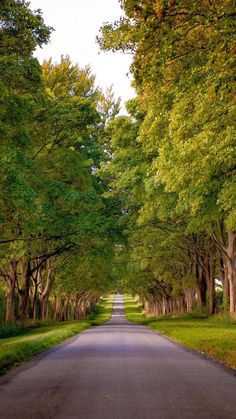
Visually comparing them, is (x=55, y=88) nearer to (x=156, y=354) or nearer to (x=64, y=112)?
(x=64, y=112)

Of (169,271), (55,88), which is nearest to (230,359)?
(55,88)

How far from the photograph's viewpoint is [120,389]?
8602 mm

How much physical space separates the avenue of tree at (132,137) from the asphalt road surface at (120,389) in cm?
567

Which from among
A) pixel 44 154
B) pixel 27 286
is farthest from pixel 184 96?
pixel 27 286

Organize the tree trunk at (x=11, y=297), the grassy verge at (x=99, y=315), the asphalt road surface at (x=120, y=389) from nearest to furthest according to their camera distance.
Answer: the asphalt road surface at (x=120, y=389) → the tree trunk at (x=11, y=297) → the grassy verge at (x=99, y=315)

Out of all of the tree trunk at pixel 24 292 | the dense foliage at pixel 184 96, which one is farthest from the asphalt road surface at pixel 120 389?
the tree trunk at pixel 24 292

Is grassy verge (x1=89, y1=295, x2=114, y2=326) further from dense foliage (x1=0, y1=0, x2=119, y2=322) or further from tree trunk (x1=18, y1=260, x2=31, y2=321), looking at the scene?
dense foliage (x1=0, y1=0, x2=119, y2=322)

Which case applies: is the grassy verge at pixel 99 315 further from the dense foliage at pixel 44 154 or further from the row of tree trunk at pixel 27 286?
the dense foliage at pixel 44 154

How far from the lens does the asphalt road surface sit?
6.74 metres

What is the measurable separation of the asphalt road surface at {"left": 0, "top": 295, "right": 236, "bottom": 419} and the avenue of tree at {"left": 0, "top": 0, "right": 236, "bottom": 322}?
5.67 m

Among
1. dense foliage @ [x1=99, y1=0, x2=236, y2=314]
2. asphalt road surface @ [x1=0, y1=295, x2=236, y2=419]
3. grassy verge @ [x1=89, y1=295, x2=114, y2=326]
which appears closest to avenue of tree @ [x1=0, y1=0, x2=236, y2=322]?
dense foliage @ [x1=99, y1=0, x2=236, y2=314]

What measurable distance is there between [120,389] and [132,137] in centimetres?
1886

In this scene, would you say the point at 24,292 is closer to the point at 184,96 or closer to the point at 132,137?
the point at 132,137

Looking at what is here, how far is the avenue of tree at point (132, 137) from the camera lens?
11289 mm
